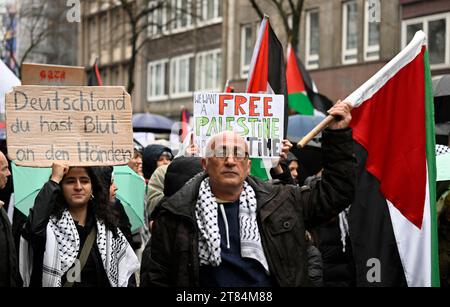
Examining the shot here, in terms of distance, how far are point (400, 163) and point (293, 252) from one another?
4.04 ft

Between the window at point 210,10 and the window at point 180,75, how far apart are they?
486 cm

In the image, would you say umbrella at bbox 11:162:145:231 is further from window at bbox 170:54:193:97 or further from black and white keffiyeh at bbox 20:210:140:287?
window at bbox 170:54:193:97

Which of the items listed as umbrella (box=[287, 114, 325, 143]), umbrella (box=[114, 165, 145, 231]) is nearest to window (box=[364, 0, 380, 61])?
umbrella (box=[287, 114, 325, 143])

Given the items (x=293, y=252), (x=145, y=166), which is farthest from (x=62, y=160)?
(x=145, y=166)

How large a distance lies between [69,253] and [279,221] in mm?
1393

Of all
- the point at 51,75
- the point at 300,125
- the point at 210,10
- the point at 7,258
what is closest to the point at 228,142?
the point at 7,258

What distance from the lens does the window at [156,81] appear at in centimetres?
4244

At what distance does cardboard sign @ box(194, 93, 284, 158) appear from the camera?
→ 6.05 metres

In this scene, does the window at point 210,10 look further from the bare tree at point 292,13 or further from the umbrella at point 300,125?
the umbrella at point 300,125

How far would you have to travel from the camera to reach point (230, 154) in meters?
4.89

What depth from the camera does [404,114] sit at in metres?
5.79

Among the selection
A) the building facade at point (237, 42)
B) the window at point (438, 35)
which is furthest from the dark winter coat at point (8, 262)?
the window at point (438, 35)

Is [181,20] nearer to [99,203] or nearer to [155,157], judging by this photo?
[155,157]
